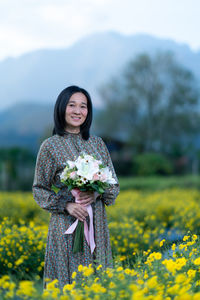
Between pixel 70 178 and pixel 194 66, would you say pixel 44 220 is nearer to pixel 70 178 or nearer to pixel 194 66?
pixel 70 178

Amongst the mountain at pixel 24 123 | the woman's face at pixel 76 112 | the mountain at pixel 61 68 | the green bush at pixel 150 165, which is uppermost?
the mountain at pixel 61 68

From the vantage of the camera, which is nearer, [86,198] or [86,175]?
[86,175]

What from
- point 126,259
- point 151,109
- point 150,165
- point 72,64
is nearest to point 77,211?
point 126,259

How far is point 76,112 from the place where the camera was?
242 centimetres

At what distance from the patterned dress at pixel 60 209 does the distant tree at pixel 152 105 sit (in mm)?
21743

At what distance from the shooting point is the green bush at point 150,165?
19.6 meters

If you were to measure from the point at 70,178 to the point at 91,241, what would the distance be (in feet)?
1.50

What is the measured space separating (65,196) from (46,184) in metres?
Answer: 0.14

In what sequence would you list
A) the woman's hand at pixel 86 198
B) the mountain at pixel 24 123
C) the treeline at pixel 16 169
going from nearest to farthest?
1. the woman's hand at pixel 86 198
2. the treeline at pixel 16 169
3. the mountain at pixel 24 123

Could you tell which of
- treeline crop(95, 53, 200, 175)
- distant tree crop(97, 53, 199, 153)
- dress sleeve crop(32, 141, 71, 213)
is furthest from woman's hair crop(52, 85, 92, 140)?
distant tree crop(97, 53, 199, 153)

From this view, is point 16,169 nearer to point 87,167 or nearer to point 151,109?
point 151,109

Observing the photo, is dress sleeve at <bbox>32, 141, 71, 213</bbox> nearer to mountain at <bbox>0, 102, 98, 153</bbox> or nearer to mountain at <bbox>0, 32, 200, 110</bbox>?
mountain at <bbox>0, 102, 98, 153</bbox>

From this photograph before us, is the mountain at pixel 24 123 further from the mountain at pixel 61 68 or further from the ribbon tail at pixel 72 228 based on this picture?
the ribbon tail at pixel 72 228

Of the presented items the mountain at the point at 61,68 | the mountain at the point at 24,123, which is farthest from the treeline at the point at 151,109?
the mountain at the point at 61,68
